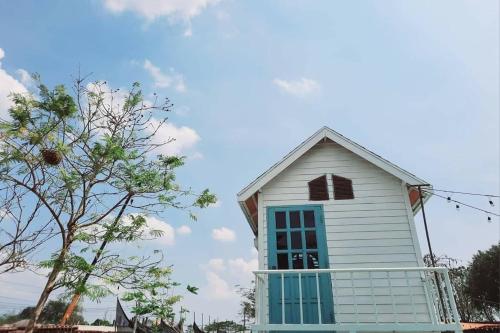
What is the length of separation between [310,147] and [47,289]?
19.5 feet

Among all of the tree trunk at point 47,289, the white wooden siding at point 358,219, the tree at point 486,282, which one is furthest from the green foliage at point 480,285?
the tree trunk at point 47,289

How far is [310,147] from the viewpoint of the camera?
25.6ft

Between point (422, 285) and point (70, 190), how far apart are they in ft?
23.0

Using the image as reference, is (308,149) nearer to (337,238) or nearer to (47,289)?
(337,238)

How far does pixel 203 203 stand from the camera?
788cm

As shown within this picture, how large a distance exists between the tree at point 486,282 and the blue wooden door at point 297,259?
24523mm

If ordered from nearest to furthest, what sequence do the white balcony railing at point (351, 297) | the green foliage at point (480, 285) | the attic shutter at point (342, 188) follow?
the white balcony railing at point (351, 297), the attic shutter at point (342, 188), the green foliage at point (480, 285)

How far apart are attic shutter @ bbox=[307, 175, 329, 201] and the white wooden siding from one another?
9 centimetres

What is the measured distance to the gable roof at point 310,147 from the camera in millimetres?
7195

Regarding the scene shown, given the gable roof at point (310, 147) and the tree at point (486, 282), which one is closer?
the gable roof at point (310, 147)

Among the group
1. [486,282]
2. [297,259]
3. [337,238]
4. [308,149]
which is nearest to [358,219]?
[337,238]

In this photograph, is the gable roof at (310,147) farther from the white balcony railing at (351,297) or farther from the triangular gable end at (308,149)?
the white balcony railing at (351,297)

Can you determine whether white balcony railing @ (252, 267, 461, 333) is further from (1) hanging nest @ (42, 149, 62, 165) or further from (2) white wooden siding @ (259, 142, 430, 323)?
(1) hanging nest @ (42, 149, 62, 165)

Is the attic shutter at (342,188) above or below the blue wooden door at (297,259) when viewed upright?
above
